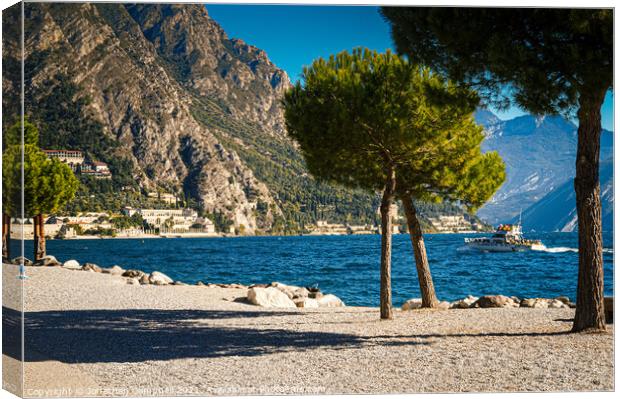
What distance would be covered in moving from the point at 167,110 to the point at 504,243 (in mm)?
35660

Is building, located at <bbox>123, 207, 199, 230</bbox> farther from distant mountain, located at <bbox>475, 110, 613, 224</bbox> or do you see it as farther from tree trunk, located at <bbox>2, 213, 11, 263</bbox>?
tree trunk, located at <bbox>2, 213, 11, 263</bbox>

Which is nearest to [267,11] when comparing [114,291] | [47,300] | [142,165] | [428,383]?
[428,383]

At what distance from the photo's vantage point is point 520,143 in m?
16.3

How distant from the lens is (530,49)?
705 cm

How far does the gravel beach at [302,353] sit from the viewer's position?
20.9 feet

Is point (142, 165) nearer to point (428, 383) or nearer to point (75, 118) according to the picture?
point (75, 118)

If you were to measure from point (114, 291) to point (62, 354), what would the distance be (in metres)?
7.71

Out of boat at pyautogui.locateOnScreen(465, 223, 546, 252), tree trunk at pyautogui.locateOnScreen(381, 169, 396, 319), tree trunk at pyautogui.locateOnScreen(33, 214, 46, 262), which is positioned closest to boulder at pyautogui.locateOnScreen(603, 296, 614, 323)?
tree trunk at pyautogui.locateOnScreen(381, 169, 396, 319)

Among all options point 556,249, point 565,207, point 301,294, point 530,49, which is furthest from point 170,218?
point 530,49

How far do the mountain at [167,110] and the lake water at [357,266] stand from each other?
10.8ft

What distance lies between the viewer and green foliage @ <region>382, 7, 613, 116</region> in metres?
6.77

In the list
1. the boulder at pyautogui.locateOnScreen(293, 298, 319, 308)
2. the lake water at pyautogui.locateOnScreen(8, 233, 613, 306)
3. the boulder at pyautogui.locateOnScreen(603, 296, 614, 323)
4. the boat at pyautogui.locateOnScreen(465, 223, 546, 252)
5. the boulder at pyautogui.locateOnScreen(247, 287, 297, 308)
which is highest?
the boulder at pyautogui.locateOnScreen(603, 296, 614, 323)

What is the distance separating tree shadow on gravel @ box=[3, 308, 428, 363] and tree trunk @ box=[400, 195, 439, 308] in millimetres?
3704

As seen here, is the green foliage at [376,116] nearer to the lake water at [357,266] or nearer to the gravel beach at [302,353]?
the gravel beach at [302,353]
